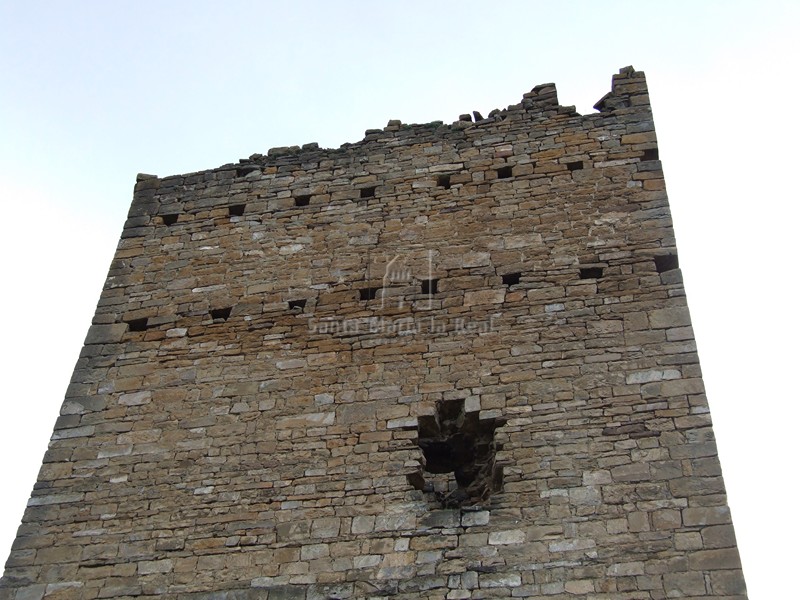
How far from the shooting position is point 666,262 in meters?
7.36

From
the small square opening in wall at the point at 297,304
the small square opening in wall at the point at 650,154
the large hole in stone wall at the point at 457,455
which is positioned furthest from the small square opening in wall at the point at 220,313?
the small square opening in wall at the point at 650,154

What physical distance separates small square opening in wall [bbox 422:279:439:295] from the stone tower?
0.05 ft

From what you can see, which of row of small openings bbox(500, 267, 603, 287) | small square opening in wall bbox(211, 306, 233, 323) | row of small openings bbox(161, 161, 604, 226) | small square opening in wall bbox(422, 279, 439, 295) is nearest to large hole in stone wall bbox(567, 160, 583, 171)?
row of small openings bbox(161, 161, 604, 226)

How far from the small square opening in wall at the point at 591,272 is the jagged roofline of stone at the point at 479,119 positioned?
2.11m

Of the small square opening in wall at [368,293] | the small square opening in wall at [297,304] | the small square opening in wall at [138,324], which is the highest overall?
the small square opening in wall at [368,293]

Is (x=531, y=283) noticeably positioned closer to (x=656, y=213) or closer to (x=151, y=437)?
(x=656, y=213)

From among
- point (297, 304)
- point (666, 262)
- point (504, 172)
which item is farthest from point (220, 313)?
point (666, 262)

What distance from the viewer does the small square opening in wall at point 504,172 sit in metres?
8.50

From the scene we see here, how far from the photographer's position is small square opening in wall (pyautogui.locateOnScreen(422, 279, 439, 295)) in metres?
7.65

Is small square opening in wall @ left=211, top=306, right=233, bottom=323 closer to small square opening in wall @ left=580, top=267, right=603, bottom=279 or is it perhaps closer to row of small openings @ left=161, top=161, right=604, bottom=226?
row of small openings @ left=161, top=161, right=604, bottom=226

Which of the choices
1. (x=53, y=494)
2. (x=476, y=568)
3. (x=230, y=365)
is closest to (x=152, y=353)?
(x=230, y=365)

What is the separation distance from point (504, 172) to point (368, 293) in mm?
1818

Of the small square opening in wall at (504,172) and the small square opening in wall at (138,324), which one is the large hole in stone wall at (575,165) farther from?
the small square opening in wall at (138,324)

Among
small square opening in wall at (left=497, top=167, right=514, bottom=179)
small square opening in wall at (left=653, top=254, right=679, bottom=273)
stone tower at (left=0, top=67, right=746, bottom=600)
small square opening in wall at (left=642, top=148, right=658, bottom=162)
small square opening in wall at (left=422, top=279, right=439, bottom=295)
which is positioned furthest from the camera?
small square opening in wall at (left=497, top=167, right=514, bottom=179)
